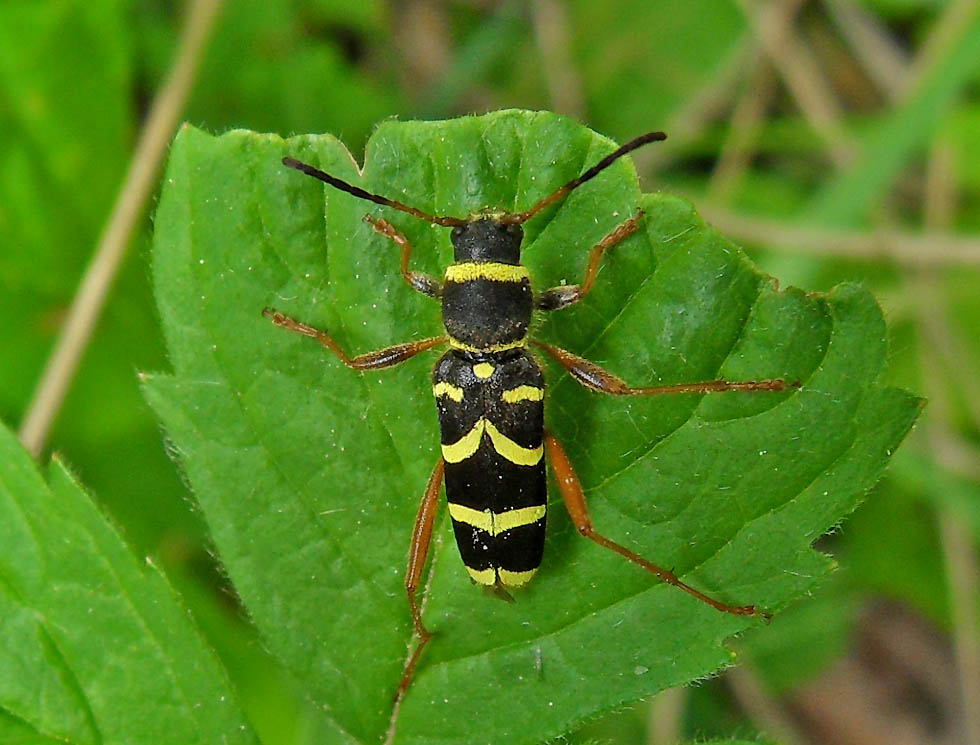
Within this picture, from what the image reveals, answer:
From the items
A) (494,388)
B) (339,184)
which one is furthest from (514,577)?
(339,184)

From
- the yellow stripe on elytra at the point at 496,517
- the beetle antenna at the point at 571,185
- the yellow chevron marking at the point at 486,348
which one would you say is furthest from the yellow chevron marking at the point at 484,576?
the beetle antenna at the point at 571,185

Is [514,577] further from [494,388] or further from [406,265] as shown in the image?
[406,265]

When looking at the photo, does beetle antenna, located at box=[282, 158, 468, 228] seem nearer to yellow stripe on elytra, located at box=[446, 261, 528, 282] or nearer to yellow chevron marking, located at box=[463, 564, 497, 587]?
yellow stripe on elytra, located at box=[446, 261, 528, 282]

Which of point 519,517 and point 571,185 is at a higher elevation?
point 571,185

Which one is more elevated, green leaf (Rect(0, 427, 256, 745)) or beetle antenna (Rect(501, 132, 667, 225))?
beetle antenna (Rect(501, 132, 667, 225))

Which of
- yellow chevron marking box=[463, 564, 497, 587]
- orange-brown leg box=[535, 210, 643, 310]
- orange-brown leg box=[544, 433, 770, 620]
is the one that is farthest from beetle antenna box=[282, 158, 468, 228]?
yellow chevron marking box=[463, 564, 497, 587]

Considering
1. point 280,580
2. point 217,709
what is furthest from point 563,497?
point 217,709
